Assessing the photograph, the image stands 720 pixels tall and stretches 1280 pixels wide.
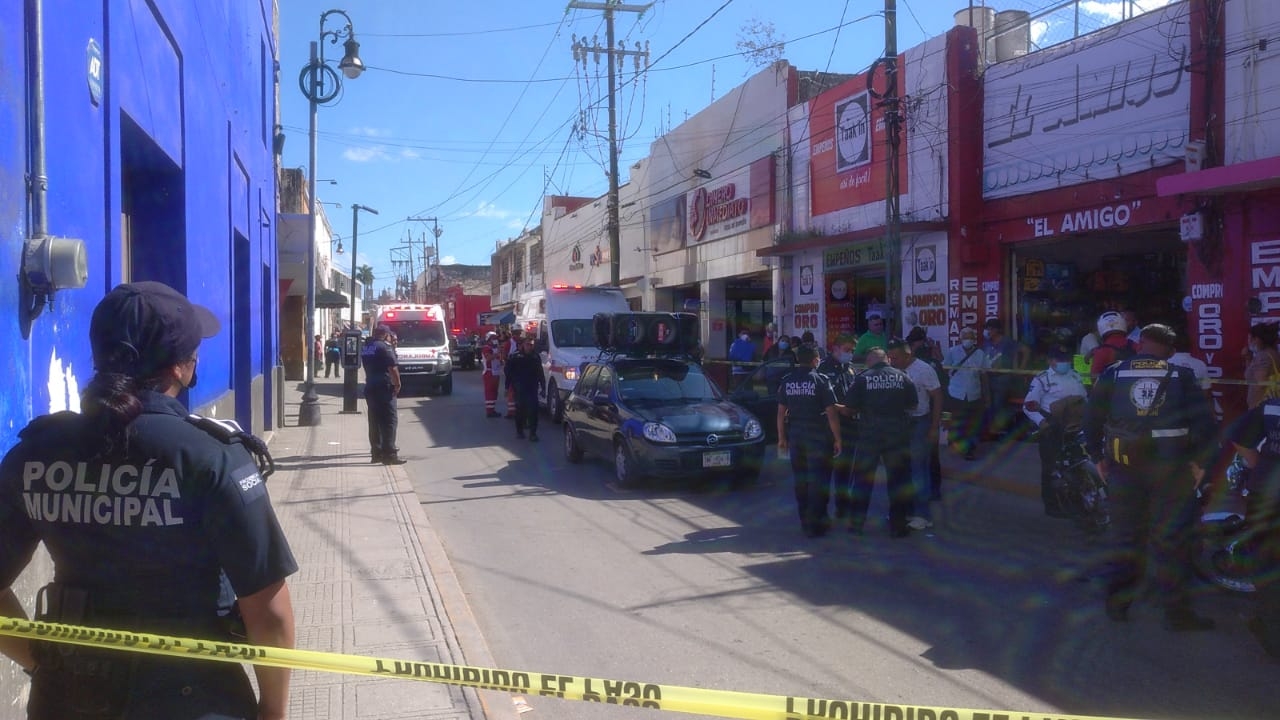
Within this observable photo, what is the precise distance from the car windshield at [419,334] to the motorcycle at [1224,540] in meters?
23.0

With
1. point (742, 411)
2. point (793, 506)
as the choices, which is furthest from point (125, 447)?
point (742, 411)

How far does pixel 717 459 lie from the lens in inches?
443

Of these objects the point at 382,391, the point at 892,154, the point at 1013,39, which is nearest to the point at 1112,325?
the point at 892,154

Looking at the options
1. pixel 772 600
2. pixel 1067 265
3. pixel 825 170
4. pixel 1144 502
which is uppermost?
pixel 825 170

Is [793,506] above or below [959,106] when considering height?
below

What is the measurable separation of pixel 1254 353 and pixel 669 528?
19.5 ft

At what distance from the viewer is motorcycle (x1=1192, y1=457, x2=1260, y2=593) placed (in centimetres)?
601

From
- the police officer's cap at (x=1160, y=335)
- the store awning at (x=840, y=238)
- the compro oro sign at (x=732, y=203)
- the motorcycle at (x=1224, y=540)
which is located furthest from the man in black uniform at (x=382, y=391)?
the compro oro sign at (x=732, y=203)

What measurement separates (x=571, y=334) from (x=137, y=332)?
1860 cm

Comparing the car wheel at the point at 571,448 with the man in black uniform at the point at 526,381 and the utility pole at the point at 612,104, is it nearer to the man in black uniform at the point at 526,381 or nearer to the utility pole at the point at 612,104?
the man in black uniform at the point at 526,381

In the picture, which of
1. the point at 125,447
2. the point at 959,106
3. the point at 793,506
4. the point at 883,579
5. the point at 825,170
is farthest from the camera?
the point at 825,170

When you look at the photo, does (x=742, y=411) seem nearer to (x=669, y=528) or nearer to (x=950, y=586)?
(x=669, y=528)

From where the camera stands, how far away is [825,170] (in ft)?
67.7

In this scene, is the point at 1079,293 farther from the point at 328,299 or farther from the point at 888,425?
the point at 328,299
